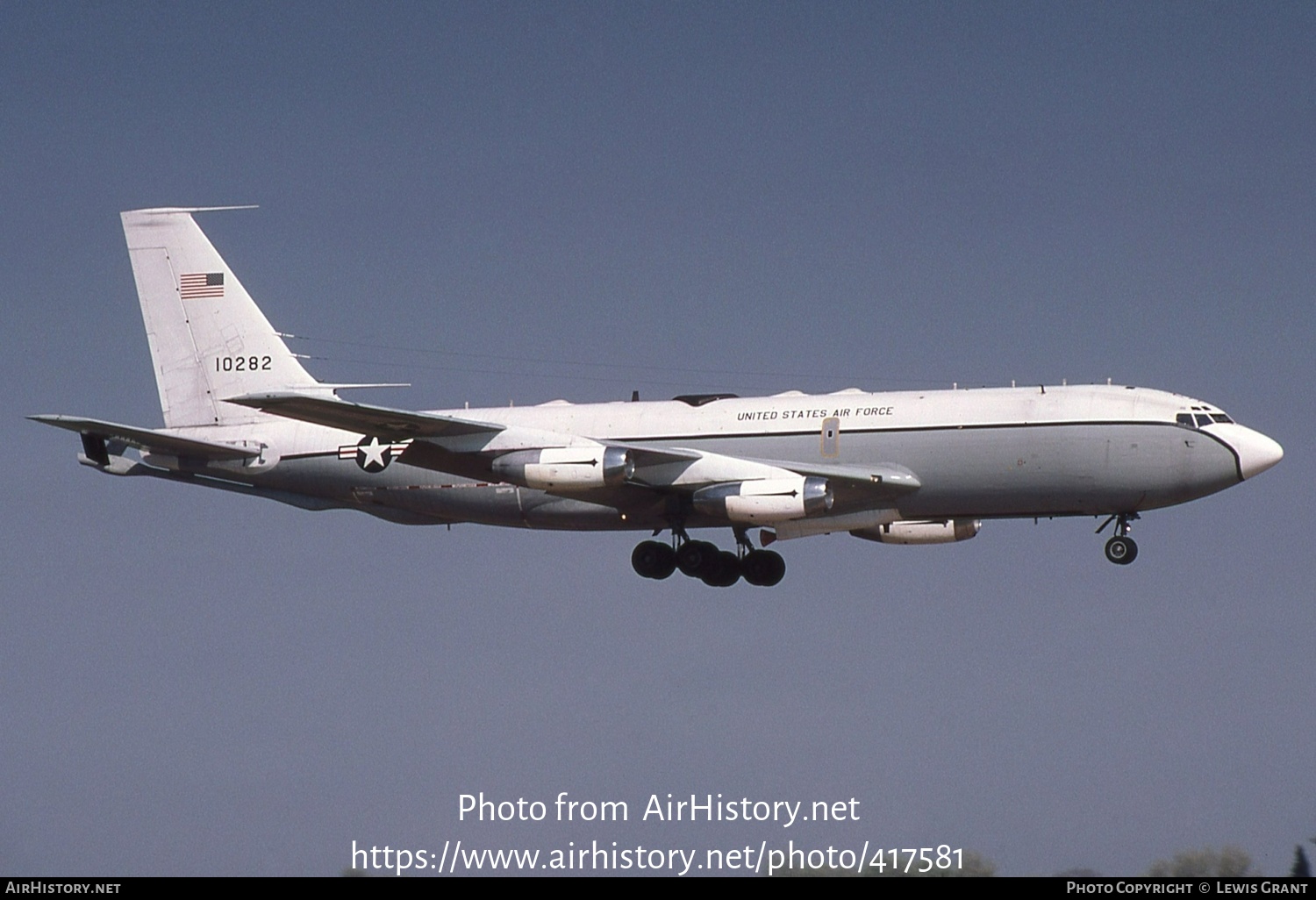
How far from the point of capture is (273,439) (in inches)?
2420

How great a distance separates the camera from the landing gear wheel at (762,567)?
6069 centimetres

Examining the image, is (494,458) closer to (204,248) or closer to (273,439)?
(273,439)

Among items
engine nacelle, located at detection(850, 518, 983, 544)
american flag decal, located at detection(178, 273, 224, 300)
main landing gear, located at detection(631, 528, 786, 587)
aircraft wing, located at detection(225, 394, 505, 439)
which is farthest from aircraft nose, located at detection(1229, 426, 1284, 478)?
american flag decal, located at detection(178, 273, 224, 300)

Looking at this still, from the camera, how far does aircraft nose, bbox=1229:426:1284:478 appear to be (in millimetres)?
55000

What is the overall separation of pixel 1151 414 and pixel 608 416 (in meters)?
15.1

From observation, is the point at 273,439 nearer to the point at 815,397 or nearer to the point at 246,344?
the point at 246,344

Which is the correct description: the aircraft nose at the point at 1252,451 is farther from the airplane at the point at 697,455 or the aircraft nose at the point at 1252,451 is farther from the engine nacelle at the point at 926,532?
the engine nacelle at the point at 926,532
